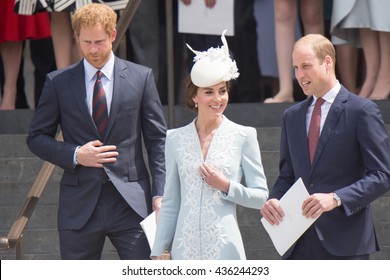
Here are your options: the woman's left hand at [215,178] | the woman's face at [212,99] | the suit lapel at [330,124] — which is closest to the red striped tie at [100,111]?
the woman's face at [212,99]

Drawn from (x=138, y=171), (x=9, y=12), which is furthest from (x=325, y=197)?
(x=9, y=12)

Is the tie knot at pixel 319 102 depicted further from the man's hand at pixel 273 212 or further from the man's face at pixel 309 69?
the man's hand at pixel 273 212

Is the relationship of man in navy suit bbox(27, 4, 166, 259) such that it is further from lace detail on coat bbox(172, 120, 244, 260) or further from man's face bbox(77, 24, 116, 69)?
lace detail on coat bbox(172, 120, 244, 260)

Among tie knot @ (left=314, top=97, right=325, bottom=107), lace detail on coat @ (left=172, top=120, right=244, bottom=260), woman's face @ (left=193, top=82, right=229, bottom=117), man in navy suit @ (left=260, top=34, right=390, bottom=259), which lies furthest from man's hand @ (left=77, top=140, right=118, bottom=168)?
tie knot @ (left=314, top=97, right=325, bottom=107)

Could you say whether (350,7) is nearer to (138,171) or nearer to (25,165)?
(25,165)

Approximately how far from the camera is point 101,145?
21.0 ft

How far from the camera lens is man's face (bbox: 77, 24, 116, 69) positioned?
20.8 ft

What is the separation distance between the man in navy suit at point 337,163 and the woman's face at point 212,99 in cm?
36

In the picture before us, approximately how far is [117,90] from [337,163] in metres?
1.21

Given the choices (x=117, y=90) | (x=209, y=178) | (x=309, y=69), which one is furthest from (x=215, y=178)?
(x=117, y=90)

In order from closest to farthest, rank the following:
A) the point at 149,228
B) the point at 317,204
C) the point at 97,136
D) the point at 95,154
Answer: the point at 317,204, the point at 149,228, the point at 95,154, the point at 97,136

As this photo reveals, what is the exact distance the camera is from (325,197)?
5.66 metres

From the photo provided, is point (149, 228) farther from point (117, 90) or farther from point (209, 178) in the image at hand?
point (117, 90)

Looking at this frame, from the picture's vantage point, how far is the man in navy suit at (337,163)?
5.74 meters
